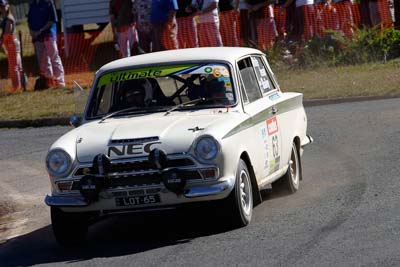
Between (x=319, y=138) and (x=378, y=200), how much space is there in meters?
4.44

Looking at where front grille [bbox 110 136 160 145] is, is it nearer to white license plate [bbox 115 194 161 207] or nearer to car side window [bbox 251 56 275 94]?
white license plate [bbox 115 194 161 207]

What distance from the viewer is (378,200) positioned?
9.66 meters

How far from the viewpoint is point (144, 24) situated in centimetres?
2097

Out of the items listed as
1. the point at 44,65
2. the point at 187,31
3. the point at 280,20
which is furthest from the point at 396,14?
the point at 44,65

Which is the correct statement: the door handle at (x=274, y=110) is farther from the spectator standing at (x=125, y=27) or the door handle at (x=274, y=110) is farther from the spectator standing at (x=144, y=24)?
the spectator standing at (x=125, y=27)

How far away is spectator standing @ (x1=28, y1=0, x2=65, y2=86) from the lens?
21375mm

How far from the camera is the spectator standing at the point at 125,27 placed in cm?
2184

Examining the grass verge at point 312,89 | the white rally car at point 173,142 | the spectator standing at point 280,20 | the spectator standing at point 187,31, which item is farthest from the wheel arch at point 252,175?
the spectator standing at point 280,20

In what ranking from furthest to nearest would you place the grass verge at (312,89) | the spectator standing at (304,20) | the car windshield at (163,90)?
the spectator standing at (304,20)
the grass verge at (312,89)
the car windshield at (163,90)

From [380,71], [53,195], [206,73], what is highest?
[206,73]

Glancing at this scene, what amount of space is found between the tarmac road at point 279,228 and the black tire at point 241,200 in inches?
4.1

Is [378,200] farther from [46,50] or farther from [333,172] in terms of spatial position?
[46,50]

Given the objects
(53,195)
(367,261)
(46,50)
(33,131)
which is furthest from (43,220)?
(46,50)

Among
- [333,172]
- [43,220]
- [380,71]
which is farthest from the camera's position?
[380,71]
